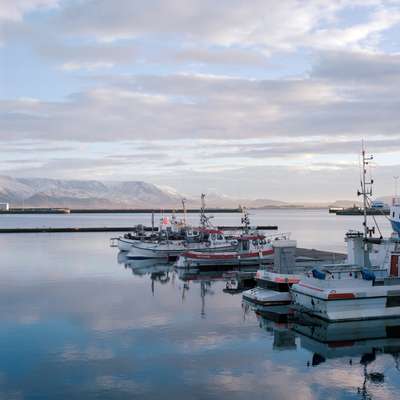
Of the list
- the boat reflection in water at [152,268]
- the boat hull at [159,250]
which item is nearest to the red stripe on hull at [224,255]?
the boat reflection in water at [152,268]

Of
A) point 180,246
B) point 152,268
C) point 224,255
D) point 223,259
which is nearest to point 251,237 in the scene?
point 224,255

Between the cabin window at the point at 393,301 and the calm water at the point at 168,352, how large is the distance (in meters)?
1.85

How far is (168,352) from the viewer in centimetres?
2552

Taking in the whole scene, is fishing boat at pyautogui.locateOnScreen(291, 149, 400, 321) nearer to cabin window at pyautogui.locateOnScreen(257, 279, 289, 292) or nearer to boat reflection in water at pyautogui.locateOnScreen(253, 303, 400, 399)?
boat reflection in water at pyautogui.locateOnScreen(253, 303, 400, 399)

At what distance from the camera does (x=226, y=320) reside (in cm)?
3253

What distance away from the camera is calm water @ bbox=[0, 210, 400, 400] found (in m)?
20.8

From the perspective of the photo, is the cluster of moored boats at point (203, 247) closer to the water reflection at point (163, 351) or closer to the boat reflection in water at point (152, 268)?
the boat reflection in water at point (152, 268)

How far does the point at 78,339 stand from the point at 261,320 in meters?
10.5

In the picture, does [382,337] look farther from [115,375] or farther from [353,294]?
[115,375]

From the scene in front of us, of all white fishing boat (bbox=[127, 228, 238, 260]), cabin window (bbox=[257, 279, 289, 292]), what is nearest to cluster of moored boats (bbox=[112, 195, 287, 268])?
white fishing boat (bbox=[127, 228, 238, 260])

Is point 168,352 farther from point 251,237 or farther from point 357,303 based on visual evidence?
point 251,237

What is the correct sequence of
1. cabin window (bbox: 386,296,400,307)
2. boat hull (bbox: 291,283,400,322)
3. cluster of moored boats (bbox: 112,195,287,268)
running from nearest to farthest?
boat hull (bbox: 291,283,400,322), cabin window (bbox: 386,296,400,307), cluster of moored boats (bbox: 112,195,287,268)

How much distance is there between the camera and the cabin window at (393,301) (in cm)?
3085

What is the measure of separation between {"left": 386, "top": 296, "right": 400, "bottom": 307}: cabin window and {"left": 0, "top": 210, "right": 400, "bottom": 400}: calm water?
1846mm
